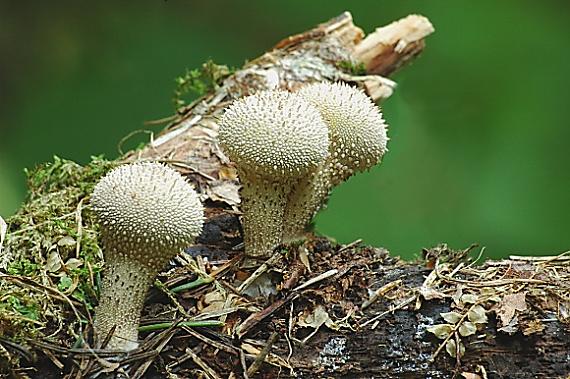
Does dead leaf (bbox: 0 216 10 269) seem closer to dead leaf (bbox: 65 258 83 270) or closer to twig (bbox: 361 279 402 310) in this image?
dead leaf (bbox: 65 258 83 270)

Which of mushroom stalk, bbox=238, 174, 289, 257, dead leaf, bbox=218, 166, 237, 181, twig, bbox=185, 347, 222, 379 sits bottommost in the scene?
twig, bbox=185, 347, 222, 379

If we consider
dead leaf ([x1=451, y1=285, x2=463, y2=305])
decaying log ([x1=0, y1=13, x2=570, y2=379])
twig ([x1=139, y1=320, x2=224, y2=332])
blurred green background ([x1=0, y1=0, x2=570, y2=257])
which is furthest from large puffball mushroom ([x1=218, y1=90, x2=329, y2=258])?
blurred green background ([x1=0, y1=0, x2=570, y2=257])

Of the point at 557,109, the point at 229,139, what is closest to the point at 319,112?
the point at 229,139

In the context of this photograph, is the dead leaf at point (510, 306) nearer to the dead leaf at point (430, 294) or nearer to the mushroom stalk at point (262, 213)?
the dead leaf at point (430, 294)

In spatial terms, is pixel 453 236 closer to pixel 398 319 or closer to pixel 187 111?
pixel 187 111

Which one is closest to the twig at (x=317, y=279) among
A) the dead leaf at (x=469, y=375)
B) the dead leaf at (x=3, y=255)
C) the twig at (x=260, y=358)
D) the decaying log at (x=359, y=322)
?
the decaying log at (x=359, y=322)

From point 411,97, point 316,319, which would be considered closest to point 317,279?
point 316,319

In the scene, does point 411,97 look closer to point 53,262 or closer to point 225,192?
point 225,192
